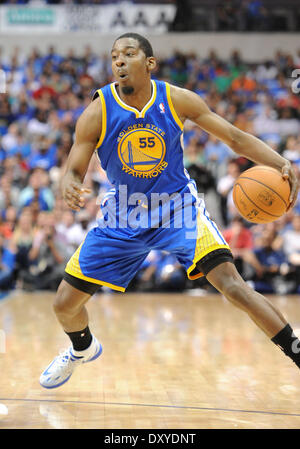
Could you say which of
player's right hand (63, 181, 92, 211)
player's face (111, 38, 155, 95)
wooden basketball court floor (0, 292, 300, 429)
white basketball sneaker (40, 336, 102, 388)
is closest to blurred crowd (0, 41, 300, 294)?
wooden basketball court floor (0, 292, 300, 429)

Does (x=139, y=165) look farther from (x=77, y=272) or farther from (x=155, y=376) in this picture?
(x=155, y=376)

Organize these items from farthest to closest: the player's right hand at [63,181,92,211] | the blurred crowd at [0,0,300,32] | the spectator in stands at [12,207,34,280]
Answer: the blurred crowd at [0,0,300,32]
the spectator in stands at [12,207,34,280]
the player's right hand at [63,181,92,211]

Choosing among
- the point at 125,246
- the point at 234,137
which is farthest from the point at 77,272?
the point at 234,137

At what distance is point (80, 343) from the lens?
4062mm

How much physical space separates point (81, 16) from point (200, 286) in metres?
9.76

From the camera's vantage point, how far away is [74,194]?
350 centimetres

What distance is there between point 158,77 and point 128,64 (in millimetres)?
12199

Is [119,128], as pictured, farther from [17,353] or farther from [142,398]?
[17,353]

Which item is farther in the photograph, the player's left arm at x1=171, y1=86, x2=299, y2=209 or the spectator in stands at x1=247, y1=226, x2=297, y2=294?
the spectator in stands at x1=247, y1=226, x2=297, y2=294

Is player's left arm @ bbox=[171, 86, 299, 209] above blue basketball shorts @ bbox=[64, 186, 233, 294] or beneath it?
above

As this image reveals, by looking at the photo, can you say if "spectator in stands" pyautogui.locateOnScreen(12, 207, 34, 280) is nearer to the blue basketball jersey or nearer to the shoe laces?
the shoe laces

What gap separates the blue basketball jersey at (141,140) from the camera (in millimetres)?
3715

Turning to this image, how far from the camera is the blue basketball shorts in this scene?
12.2 ft
